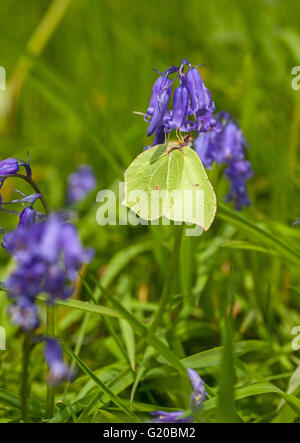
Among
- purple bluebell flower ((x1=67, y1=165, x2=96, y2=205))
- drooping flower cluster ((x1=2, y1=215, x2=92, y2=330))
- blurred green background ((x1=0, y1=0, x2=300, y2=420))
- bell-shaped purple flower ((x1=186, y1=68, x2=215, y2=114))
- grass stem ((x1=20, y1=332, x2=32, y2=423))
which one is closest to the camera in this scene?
drooping flower cluster ((x1=2, y1=215, x2=92, y2=330))

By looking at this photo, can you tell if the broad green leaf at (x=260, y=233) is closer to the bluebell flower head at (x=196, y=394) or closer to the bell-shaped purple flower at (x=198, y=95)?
the bell-shaped purple flower at (x=198, y=95)

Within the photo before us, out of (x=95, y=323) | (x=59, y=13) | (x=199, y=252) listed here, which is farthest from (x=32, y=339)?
(x=59, y=13)

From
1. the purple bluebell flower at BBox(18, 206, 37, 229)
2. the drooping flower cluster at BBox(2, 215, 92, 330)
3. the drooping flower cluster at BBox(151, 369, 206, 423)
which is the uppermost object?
the purple bluebell flower at BBox(18, 206, 37, 229)

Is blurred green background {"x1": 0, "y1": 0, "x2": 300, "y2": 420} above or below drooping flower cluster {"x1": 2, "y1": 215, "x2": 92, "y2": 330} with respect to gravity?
above

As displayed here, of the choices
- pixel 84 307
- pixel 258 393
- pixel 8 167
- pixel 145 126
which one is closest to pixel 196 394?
pixel 258 393

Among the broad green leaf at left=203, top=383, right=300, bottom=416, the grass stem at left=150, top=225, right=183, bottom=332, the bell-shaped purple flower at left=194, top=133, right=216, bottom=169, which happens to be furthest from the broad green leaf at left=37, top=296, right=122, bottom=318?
the bell-shaped purple flower at left=194, top=133, right=216, bottom=169

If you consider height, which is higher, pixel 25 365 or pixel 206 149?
pixel 206 149

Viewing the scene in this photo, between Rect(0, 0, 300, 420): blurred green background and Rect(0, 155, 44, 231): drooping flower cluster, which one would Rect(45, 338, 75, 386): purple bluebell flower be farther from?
Rect(0, 0, 300, 420): blurred green background

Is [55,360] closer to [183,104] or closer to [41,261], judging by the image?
[41,261]
